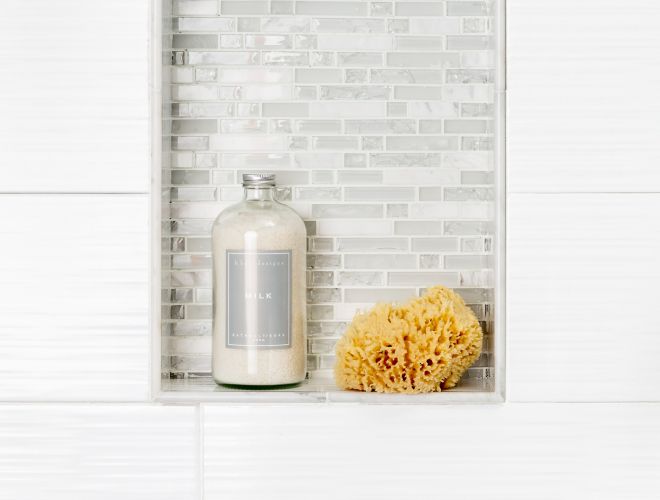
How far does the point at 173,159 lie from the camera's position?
109 centimetres

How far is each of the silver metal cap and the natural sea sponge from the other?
228mm

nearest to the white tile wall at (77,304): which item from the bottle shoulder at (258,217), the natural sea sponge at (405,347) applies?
the bottle shoulder at (258,217)

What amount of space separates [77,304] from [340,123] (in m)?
0.46

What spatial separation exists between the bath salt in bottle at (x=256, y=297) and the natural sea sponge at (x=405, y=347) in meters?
0.08

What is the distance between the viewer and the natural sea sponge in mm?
959

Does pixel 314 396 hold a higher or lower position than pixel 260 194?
lower

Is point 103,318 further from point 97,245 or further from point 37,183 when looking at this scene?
point 37,183

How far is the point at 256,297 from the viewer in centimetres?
100

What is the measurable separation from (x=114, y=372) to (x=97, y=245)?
17 cm

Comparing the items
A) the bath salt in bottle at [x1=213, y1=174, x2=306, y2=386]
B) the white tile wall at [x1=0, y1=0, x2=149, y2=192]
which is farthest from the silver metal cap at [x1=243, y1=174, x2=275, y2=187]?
the white tile wall at [x1=0, y1=0, x2=149, y2=192]

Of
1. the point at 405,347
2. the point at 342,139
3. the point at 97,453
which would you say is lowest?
the point at 97,453
